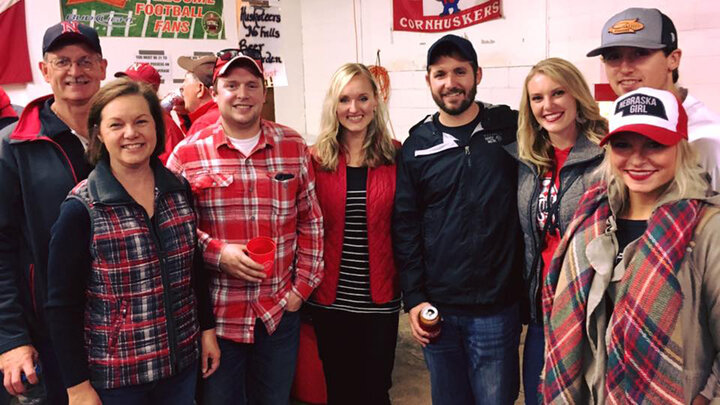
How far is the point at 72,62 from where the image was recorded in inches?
82.2

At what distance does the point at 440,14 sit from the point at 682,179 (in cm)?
390

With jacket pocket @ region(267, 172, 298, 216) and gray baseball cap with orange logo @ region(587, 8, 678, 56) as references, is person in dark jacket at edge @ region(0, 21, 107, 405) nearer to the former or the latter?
jacket pocket @ region(267, 172, 298, 216)

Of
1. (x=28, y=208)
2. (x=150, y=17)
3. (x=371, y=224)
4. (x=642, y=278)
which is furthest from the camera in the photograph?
(x=150, y=17)

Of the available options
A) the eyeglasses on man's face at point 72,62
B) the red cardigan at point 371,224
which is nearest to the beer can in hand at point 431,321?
the red cardigan at point 371,224

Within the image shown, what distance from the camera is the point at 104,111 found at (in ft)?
5.88

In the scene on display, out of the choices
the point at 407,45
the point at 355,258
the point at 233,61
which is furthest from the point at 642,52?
the point at 407,45

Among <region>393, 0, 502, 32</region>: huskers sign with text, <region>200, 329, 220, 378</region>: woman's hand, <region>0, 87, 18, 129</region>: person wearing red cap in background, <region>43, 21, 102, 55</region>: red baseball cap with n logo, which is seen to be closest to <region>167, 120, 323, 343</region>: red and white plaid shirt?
<region>200, 329, 220, 378</region>: woman's hand

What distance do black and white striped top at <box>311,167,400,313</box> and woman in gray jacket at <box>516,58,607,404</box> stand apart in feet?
2.15

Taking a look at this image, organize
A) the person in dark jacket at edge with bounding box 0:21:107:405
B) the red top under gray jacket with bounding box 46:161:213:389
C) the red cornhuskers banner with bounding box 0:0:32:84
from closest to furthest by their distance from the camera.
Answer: the red top under gray jacket with bounding box 46:161:213:389
the person in dark jacket at edge with bounding box 0:21:107:405
the red cornhuskers banner with bounding box 0:0:32:84

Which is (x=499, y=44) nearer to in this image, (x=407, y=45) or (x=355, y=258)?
(x=407, y=45)

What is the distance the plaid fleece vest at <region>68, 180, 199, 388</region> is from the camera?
5.58ft

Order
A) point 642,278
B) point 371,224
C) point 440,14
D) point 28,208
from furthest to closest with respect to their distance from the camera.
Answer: point 440,14
point 371,224
point 28,208
point 642,278

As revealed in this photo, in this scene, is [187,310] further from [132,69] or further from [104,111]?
[132,69]

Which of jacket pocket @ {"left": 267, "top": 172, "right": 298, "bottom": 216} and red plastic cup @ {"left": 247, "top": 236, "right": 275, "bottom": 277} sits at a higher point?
jacket pocket @ {"left": 267, "top": 172, "right": 298, "bottom": 216}
